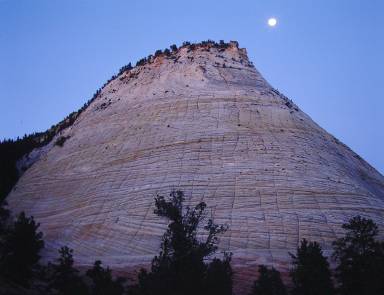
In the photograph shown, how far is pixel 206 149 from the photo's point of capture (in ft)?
103

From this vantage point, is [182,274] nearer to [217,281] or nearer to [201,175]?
[217,281]

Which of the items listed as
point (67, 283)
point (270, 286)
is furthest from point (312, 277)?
point (67, 283)

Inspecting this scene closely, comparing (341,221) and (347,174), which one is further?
(347,174)

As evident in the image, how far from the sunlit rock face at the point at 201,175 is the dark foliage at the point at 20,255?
3236 millimetres

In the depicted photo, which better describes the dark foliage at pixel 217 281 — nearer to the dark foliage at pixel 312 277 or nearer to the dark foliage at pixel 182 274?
the dark foliage at pixel 182 274

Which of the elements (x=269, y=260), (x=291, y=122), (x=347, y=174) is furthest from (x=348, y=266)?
(x=291, y=122)

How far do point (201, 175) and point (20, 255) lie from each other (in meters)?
11.5

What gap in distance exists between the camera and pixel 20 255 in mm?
20250

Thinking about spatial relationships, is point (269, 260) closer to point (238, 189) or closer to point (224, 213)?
point (224, 213)

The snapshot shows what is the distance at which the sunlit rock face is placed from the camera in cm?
2419

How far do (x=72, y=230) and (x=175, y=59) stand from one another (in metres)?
26.4

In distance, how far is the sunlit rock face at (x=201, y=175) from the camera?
24188 mm

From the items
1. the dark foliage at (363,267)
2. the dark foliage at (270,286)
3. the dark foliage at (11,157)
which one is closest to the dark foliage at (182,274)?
the dark foliage at (270,286)

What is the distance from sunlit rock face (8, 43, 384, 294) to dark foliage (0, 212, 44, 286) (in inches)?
127
